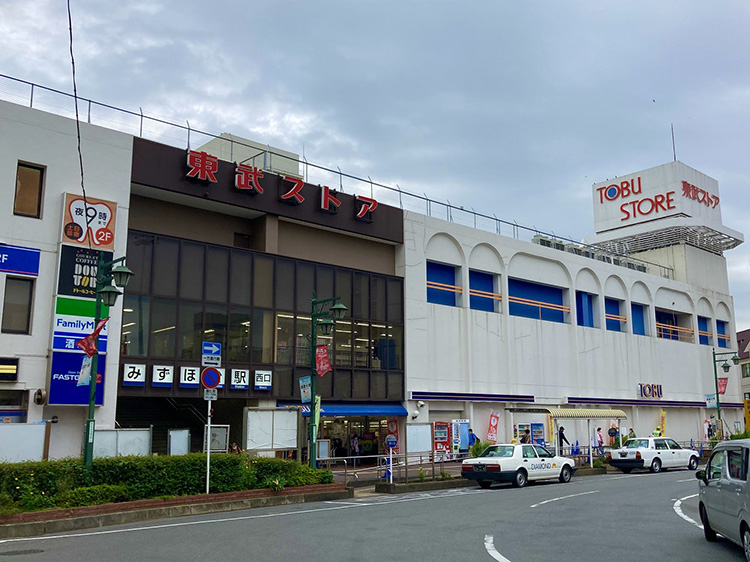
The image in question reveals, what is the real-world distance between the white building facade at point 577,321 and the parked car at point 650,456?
5.17m

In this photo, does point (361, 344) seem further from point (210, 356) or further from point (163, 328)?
point (210, 356)

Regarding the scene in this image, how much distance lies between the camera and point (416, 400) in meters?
35.1

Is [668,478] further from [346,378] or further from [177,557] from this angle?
[177,557]

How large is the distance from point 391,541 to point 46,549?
6.00 m

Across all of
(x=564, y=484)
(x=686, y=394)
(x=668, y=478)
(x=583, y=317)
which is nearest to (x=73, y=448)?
(x=564, y=484)

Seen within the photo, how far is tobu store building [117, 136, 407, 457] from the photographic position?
27047 mm

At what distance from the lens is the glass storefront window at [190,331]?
2739cm

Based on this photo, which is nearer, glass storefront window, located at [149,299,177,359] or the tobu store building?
glass storefront window, located at [149,299,177,359]

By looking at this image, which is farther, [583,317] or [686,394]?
[686,394]

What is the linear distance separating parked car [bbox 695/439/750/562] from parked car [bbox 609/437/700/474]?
20.9m

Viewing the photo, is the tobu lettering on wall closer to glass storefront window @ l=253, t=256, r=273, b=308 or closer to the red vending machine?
the red vending machine

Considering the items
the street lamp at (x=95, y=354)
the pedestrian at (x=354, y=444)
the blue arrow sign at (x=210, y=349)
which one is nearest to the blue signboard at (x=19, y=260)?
the street lamp at (x=95, y=354)

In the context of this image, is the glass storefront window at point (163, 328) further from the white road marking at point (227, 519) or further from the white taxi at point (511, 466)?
the white taxi at point (511, 466)

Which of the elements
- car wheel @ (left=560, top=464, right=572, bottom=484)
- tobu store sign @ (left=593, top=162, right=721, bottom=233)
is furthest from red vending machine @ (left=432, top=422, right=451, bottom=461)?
tobu store sign @ (left=593, top=162, right=721, bottom=233)
